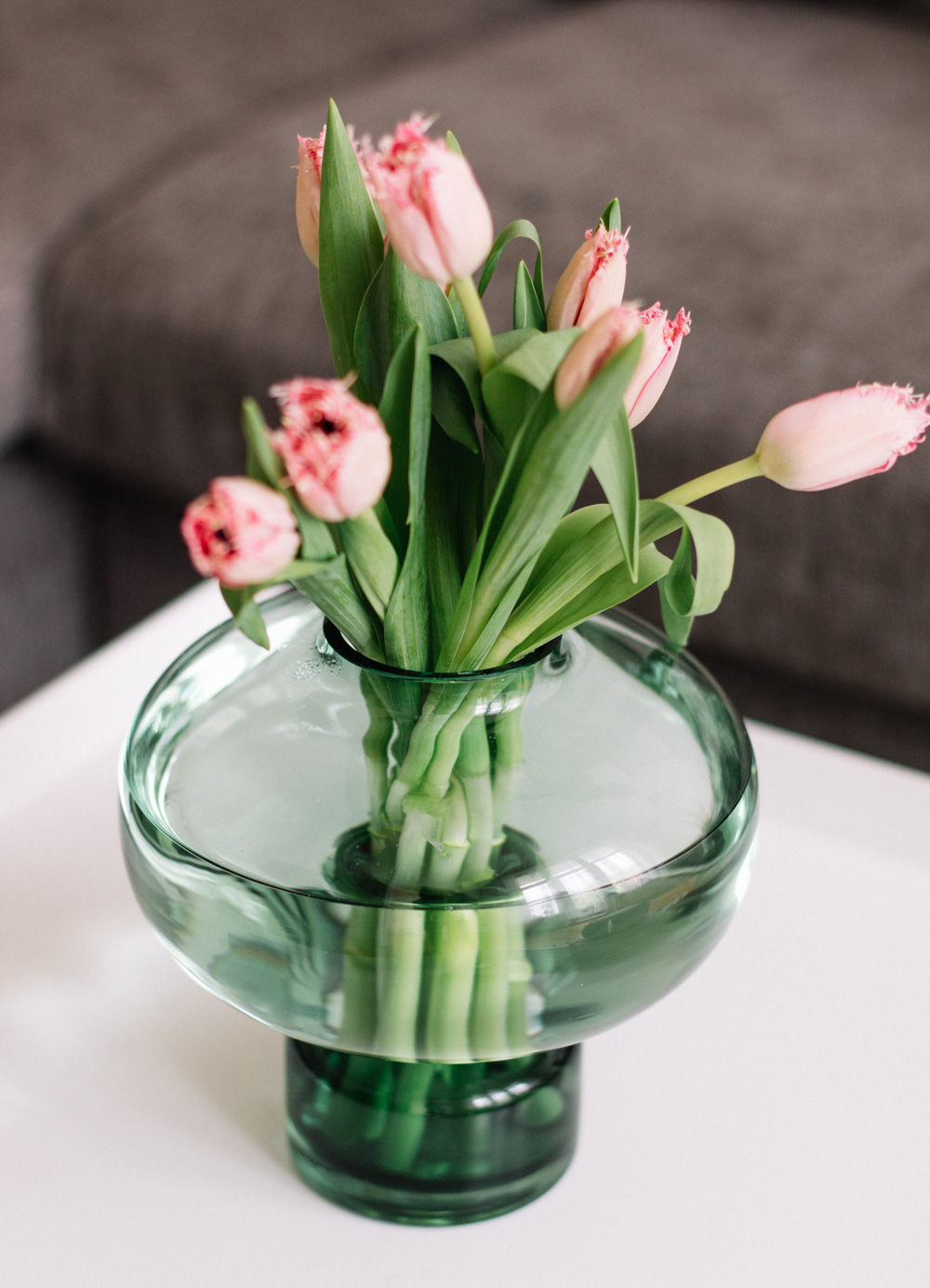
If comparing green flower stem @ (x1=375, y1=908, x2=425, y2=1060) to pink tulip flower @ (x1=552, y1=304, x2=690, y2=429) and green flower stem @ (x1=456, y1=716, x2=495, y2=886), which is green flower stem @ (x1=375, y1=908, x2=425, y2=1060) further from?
pink tulip flower @ (x1=552, y1=304, x2=690, y2=429)

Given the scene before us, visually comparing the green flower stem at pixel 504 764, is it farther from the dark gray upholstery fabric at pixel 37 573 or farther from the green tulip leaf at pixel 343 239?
the dark gray upholstery fabric at pixel 37 573

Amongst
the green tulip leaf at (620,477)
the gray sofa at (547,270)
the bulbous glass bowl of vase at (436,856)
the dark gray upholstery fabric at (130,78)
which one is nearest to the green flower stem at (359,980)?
the bulbous glass bowl of vase at (436,856)

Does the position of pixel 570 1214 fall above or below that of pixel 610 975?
below

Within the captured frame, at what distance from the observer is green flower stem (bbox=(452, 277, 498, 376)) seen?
0.29 m

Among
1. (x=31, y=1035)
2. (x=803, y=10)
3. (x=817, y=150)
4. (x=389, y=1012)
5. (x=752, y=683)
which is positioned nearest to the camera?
(x=389, y=1012)

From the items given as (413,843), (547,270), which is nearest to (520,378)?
(413,843)

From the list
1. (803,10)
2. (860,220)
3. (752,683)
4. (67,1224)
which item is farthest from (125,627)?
(803,10)

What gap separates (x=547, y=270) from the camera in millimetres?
922

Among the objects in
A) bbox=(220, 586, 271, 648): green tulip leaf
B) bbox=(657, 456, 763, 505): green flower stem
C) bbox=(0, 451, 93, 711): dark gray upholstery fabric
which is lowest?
bbox=(0, 451, 93, 711): dark gray upholstery fabric

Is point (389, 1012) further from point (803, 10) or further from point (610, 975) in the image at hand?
point (803, 10)

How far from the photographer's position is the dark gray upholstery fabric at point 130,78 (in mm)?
1044

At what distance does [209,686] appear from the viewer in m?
0.42

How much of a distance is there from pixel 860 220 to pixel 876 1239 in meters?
0.77

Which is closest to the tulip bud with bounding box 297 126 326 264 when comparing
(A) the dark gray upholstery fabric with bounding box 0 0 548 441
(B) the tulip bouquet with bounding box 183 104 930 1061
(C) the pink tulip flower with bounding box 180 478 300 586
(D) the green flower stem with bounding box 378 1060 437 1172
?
(B) the tulip bouquet with bounding box 183 104 930 1061
